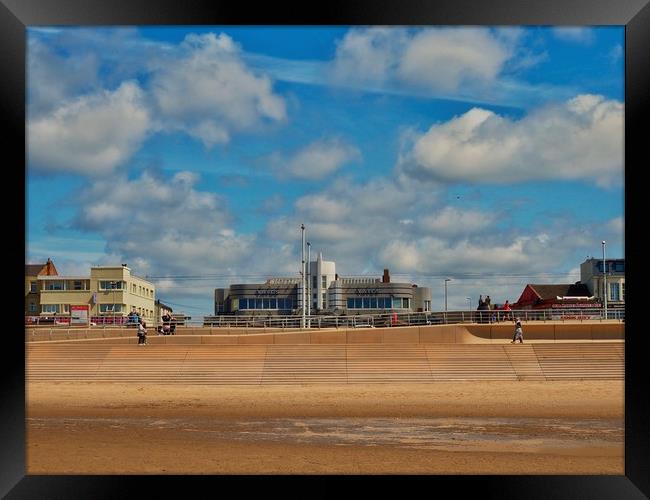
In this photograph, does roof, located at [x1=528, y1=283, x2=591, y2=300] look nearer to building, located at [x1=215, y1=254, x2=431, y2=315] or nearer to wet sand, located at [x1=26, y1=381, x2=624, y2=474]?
building, located at [x1=215, y1=254, x2=431, y2=315]

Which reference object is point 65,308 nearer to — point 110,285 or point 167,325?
point 110,285

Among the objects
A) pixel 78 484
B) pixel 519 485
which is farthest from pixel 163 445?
pixel 519 485

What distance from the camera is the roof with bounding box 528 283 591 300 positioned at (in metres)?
79.7

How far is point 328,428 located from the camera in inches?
659

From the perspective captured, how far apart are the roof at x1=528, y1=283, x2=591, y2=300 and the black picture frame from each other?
75.3m

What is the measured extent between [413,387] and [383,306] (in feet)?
168

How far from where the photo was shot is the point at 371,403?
21188 millimetres

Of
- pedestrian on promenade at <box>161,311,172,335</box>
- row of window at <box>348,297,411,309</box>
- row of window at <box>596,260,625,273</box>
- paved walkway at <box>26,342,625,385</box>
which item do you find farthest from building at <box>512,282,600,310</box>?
paved walkway at <box>26,342,625,385</box>

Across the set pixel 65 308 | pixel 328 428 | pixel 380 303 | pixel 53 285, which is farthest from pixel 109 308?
pixel 328 428

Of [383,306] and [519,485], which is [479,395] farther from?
[383,306]

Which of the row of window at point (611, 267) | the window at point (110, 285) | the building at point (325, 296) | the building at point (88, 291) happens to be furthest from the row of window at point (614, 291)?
the window at point (110, 285)

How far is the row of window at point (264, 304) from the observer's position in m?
75.9

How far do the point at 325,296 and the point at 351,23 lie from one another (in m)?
71.9

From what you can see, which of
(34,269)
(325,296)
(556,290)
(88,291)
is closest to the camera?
(88,291)
